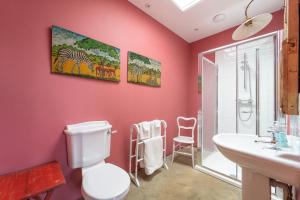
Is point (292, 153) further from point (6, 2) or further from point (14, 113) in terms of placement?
point (6, 2)

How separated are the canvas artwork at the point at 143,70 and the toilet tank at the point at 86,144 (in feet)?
2.82

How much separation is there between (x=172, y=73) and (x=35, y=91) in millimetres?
2225

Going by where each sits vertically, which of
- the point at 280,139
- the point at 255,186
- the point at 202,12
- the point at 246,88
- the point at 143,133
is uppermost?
the point at 202,12

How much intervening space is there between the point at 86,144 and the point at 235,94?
262 centimetres

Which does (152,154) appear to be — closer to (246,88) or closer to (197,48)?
(246,88)

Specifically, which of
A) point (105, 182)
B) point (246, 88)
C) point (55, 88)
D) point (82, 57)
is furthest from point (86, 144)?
point (246, 88)

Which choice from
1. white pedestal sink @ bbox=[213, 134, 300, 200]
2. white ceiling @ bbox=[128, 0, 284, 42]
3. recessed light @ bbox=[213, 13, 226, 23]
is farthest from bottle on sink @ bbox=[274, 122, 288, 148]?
recessed light @ bbox=[213, 13, 226, 23]

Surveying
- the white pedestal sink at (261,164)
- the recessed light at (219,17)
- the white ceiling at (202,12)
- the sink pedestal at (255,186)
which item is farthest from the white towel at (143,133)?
the recessed light at (219,17)

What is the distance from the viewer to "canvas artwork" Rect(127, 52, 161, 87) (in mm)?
2070

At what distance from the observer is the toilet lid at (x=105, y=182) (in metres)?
1.07

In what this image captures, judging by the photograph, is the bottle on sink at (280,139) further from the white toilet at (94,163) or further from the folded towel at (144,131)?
the folded towel at (144,131)

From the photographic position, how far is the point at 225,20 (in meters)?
2.50

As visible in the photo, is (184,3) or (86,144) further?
(184,3)

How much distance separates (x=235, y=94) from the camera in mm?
2678
